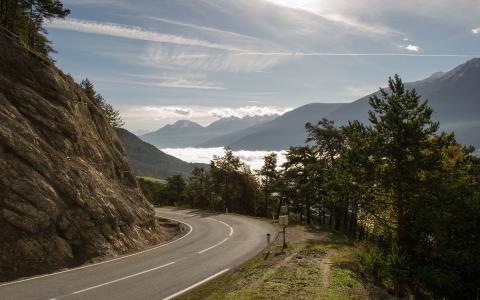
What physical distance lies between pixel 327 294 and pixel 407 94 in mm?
16161

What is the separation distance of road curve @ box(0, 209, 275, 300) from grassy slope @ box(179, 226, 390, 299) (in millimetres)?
1435

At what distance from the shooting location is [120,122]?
7212cm

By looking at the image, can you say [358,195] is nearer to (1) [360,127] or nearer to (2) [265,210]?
(1) [360,127]

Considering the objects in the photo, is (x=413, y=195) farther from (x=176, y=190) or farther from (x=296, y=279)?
(x=176, y=190)

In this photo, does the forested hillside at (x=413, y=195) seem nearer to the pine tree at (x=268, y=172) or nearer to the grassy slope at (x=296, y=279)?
the grassy slope at (x=296, y=279)

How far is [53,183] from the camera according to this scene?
24047mm

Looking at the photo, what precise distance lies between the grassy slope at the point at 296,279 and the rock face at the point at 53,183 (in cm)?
953

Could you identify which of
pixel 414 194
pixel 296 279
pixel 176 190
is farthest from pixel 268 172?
pixel 296 279

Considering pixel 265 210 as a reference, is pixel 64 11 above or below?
above

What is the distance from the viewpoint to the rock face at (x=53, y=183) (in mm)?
20969

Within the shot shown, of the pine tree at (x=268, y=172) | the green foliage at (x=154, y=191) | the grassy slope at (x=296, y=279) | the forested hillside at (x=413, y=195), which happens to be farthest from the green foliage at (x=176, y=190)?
the grassy slope at (x=296, y=279)

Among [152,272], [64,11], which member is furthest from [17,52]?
[152,272]

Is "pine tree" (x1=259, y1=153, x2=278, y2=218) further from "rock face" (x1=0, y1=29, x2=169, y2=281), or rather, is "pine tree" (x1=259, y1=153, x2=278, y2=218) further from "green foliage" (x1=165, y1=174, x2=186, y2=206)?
"rock face" (x1=0, y1=29, x2=169, y2=281)

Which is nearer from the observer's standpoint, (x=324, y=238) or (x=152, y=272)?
(x=152, y=272)
